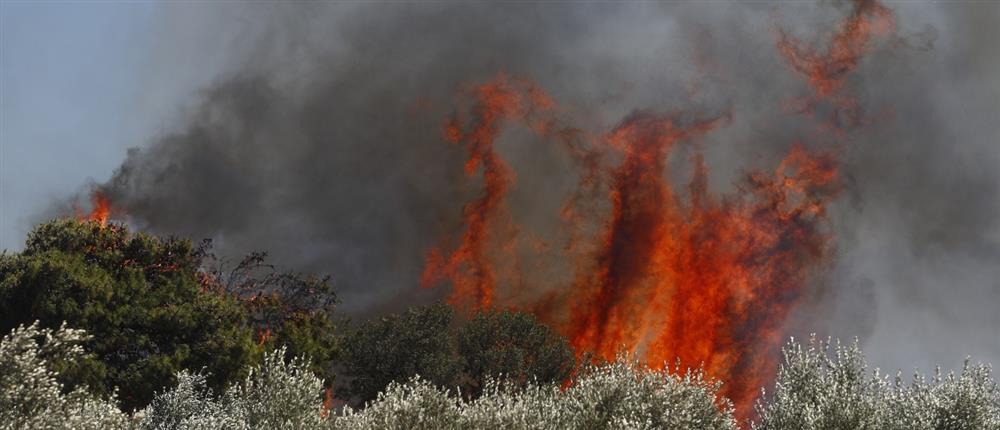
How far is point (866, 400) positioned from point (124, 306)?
42.6 metres

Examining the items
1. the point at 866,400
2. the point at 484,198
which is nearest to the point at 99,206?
the point at 484,198

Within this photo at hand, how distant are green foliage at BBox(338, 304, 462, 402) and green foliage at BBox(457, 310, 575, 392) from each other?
1.76 m

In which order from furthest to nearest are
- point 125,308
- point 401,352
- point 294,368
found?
point 401,352 → point 125,308 → point 294,368

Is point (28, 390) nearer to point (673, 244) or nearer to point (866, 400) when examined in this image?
point (866, 400)

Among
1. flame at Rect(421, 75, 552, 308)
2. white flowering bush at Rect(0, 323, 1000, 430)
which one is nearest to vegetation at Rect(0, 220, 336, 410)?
white flowering bush at Rect(0, 323, 1000, 430)

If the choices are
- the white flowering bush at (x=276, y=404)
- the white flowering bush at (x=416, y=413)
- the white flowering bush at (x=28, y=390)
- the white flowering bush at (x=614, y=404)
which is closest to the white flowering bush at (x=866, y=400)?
the white flowering bush at (x=614, y=404)

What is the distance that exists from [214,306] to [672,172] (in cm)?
6294

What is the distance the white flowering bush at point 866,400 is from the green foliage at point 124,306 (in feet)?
116

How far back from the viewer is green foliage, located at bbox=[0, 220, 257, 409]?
200 feet

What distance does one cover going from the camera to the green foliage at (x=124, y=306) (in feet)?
200

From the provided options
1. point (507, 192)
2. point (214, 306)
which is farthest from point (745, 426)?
point (214, 306)

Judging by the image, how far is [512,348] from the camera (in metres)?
83.9

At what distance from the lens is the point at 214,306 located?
219 feet

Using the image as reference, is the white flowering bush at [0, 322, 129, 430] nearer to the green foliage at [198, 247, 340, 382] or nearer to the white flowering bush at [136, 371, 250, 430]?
the white flowering bush at [136, 371, 250, 430]
